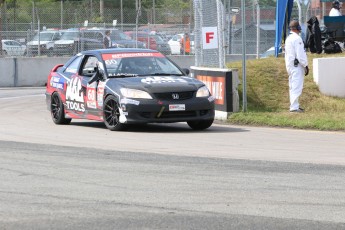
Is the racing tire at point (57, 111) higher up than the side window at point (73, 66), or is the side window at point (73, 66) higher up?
the side window at point (73, 66)

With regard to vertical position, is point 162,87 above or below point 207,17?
below

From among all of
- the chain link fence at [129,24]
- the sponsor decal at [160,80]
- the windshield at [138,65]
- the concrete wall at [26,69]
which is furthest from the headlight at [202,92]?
the concrete wall at [26,69]

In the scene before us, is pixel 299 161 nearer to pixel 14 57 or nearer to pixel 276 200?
pixel 276 200

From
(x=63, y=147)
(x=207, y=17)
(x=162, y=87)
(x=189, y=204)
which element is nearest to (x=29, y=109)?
(x=207, y=17)

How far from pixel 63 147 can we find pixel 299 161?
11.4ft

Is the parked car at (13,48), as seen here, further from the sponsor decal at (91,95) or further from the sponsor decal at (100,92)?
the sponsor decal at (100,92)

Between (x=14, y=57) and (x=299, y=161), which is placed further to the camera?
(x=14, y=57)

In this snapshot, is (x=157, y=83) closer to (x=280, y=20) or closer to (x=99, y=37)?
(x=280, y=20)

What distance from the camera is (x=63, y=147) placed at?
13.3m

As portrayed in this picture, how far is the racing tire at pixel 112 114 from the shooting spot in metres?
15.9

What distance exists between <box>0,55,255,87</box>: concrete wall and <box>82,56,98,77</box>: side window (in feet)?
55.0

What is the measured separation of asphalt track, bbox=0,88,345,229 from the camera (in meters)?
7.76

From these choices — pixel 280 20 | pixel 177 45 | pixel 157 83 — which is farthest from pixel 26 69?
pixel 157 83

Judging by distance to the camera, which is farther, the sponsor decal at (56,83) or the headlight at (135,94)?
the sponsor decal at (56,83)
